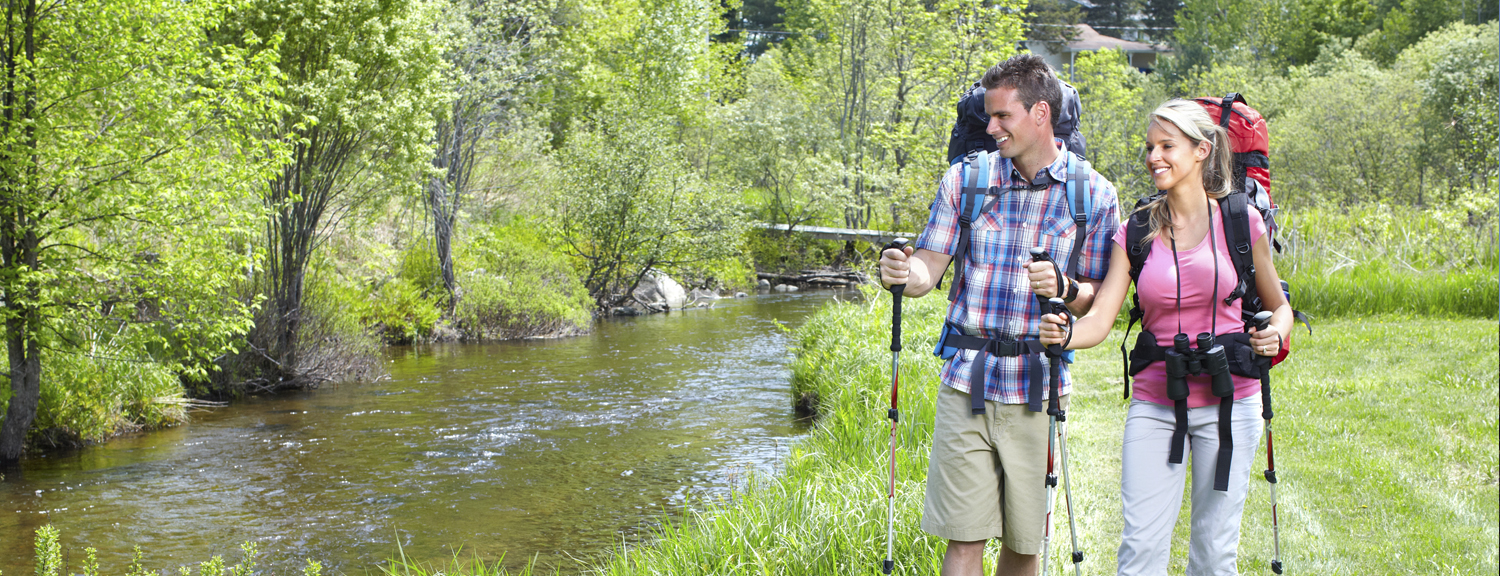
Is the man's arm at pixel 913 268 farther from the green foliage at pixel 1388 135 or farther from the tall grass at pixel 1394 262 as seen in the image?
the green foliage at pixel 1388 135

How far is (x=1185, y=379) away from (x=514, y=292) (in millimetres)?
18438

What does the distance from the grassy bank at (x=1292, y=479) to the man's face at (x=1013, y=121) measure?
1843mm

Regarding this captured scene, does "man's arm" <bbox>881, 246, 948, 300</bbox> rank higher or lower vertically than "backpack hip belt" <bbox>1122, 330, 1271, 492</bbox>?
higher

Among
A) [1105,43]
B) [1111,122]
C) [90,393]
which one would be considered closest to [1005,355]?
[90,393]

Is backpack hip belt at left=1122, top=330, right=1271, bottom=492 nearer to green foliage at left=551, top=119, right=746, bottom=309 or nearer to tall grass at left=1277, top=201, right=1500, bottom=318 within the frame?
tall grass at left=1277, top=201, right=1500, bottom=318

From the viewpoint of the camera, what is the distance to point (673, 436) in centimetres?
1112

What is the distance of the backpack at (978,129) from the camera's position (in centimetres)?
340

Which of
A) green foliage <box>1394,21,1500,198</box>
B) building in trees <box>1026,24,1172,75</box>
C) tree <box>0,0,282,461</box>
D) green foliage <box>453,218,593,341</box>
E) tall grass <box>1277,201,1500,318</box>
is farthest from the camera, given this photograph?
building in trees <box>1026,24,1172,75</box>

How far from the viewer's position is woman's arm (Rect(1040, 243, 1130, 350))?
3.05m

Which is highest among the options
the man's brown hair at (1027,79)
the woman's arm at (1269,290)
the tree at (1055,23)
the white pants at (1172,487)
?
the tree at (1055,23)

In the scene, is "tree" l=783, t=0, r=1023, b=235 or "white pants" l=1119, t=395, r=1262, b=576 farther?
"tree" l=783, t=0, r=1023, b=235

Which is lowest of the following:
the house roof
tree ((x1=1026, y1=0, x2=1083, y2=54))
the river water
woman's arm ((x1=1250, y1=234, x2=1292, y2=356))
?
the river water

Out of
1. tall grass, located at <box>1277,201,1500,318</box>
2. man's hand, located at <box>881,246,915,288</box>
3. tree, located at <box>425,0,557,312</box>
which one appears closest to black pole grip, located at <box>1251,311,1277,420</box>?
man's hand, located at <box>881,246,915,288</box>

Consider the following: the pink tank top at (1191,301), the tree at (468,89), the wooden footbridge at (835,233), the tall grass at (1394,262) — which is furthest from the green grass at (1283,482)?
the wooden footbridge at (835,233)
